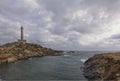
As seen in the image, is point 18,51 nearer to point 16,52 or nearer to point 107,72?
point 16,52

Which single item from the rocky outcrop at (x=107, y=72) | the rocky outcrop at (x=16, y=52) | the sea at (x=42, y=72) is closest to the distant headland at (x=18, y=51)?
the rocky outcrop at (x=16, y=52)

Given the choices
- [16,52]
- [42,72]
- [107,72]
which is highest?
[16,52]

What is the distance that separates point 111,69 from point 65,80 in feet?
40.7

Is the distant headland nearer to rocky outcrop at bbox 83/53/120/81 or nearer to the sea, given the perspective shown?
the sea

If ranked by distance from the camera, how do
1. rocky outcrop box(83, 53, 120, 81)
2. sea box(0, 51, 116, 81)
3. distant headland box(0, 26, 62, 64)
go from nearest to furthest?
1. rocky outcrop box(83, 53, 120, 81)
2. sea box(0, 51, 116, 81)
3. distant headland box(0, 26, 62, 64)

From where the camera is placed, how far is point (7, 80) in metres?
50.0

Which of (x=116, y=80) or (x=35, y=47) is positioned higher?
(x=35, y=47)

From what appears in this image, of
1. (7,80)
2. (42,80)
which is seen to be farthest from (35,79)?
(7,80)

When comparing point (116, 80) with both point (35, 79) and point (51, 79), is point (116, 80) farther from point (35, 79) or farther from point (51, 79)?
point (35, 79)

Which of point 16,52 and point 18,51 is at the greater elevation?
point 18,51

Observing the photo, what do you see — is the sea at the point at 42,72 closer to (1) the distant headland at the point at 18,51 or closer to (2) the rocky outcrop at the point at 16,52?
(2) the rocky outcrop at the point at 16,52

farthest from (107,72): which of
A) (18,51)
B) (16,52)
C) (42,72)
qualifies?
(18,51)

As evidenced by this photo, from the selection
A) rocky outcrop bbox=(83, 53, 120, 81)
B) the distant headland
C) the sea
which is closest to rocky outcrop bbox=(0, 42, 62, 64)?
the distant headland

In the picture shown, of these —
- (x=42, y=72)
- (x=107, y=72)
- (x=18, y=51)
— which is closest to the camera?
(x=107, y=72)
